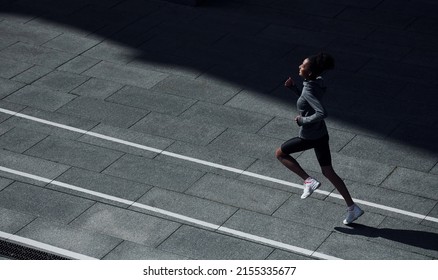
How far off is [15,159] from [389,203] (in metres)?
5.27

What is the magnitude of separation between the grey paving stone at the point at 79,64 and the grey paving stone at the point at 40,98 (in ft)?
2.97

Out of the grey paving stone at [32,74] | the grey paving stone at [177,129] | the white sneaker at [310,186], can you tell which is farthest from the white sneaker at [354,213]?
the grey paving stone at [32,74]

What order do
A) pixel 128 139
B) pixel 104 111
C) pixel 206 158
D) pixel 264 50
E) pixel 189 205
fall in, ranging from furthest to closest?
pixel 264 50, pixel 104 111, pixel 128 139, pixel 206 158, pixel 189 205

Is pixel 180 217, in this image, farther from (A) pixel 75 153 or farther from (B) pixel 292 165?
(A) pixel 75 153

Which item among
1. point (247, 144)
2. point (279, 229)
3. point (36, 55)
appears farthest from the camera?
point (36, 55)

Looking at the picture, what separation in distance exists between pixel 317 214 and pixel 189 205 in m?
1.65

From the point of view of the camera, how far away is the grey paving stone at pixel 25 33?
1825cm

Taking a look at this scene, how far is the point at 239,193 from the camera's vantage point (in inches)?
512

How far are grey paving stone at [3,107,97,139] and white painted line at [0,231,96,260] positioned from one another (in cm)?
280

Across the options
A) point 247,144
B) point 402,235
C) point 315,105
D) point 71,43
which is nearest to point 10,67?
point 71,43

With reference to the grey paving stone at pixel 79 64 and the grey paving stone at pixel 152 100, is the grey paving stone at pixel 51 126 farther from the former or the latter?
the grey paving stone at pixel 79 64

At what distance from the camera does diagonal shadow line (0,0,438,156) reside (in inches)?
600

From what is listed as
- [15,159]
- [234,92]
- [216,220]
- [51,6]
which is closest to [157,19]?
[51,6]

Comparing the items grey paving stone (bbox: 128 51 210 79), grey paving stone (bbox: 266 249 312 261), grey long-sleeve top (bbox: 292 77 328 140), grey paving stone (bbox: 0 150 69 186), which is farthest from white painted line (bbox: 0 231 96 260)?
grey paving stone (bbox: 128 51 210 79)
